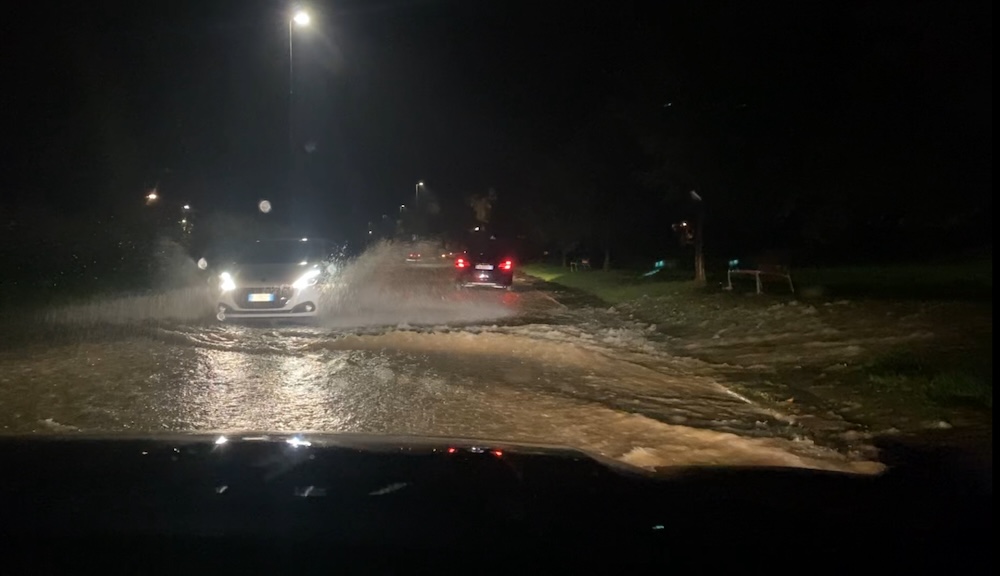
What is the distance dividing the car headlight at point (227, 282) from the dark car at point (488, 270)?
14.0 m

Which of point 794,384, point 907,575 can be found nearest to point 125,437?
point 907,575

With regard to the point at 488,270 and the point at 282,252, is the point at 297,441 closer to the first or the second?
the point at 282,252

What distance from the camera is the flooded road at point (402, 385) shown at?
8.79 metres

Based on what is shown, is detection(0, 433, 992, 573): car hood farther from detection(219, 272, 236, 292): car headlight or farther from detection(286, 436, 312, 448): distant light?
detection(219, 272, 236, 292): car headlight

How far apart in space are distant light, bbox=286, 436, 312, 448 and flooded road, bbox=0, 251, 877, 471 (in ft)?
9.09

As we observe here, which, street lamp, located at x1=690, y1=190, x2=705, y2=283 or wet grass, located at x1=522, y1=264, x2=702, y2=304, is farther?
wet grass, located at x1=522, y1=264, x2=702, y2=304

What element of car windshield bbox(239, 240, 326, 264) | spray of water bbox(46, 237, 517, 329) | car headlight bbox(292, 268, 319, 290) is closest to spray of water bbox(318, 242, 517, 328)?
spray of water bbox(46, 237, 517, 329)

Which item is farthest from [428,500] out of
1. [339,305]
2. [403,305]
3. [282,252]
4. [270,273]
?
[403,305]

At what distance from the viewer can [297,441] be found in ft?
18.9

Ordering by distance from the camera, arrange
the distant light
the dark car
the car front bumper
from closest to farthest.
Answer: the distant light → the car front bumper → the dark car

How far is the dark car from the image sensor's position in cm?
3055

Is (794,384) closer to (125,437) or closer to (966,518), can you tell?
(966,518)

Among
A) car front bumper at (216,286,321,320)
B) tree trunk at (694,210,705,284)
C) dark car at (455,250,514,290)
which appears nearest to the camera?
car front bumper at (216,286,321,320)

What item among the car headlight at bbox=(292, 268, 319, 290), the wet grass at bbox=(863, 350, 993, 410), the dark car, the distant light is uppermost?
the dark car
